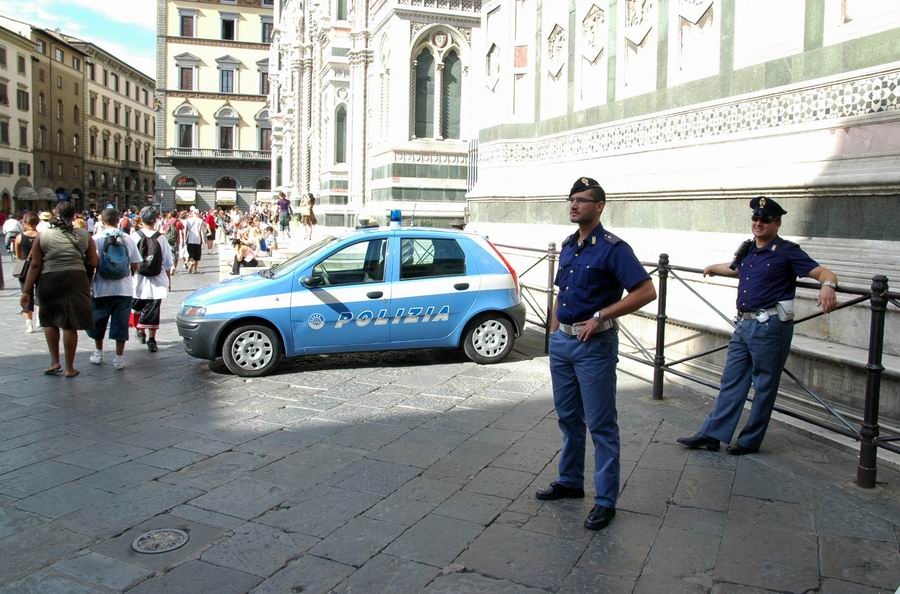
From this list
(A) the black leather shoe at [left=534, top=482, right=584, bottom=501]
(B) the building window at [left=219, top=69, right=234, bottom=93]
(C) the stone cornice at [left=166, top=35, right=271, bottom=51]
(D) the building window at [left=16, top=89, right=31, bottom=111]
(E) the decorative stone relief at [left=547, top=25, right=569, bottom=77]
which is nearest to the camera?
(A) the black leather shoe at [left=534, top=482, right=584, bottom=501]

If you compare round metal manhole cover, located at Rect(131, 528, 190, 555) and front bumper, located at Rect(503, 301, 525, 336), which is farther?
front bumper, located at Rect(503, 301, 525, 336)

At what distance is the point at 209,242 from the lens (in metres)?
35.4

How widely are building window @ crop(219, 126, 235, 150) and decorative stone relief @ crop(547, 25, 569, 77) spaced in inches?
2859

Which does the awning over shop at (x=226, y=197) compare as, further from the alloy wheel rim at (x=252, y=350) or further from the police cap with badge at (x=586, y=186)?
the police cap with badge at (x=586, y=186)

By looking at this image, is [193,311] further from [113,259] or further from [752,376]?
[752,376]

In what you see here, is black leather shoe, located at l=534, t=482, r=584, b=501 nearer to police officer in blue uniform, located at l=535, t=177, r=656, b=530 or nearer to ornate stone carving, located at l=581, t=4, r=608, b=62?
police officer in blue uniform, located at l=535, t=177, r=656, b=530

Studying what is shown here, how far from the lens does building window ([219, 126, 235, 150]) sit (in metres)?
79.6

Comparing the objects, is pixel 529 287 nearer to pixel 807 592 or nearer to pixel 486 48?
pixel 486 48

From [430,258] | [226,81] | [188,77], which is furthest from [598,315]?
[188,77]

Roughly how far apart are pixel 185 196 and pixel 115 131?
19.1 meters

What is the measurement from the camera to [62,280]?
27.3ft

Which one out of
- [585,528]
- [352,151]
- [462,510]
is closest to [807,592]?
[585,528]

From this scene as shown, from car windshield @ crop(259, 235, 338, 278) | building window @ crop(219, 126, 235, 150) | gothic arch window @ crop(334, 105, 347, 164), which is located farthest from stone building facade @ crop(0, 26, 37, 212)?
car windshield @ crop(259, 235, 338, 278)

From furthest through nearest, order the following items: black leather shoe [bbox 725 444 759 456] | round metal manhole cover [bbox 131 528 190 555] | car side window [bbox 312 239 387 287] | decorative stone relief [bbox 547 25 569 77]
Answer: decorative stone relief [bbox 547 25 569 77]
car side window [bbox 312 239 387 287]
black leather shoe [bbox 725 444 759 456]
round metal manhole cover [bbox 131 528 190 555]
